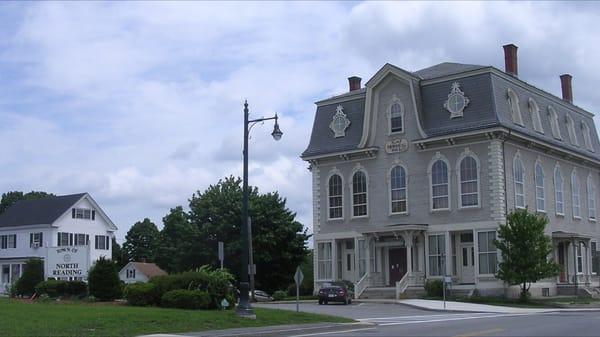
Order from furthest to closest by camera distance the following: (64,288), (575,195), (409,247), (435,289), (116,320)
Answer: (575,195) < (409,247) < (435,289) < (64,288) < (116,320)

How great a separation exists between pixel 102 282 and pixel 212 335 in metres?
11.8

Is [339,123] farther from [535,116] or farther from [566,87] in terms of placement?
[566,87]

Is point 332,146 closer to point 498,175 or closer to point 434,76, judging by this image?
point 434,76

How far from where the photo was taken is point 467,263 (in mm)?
47625

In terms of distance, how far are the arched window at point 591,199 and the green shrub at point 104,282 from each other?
36377mm

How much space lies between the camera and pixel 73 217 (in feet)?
246

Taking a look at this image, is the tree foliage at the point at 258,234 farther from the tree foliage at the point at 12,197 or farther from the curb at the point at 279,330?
the tree foliage at the point at 12,197

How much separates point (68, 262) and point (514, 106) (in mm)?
27689

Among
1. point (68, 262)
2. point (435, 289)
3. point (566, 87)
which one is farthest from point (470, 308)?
point (566, 87)

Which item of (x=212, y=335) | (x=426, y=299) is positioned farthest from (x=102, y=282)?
(x=426, y=299)

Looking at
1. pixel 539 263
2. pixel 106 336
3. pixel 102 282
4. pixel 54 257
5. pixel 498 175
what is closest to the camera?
pixel 106 336

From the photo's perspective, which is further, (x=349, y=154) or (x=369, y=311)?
(x=349, y=154)

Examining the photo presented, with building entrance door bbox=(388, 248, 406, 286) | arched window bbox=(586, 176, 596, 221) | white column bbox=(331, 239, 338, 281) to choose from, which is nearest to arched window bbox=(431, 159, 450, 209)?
building entrance door bbox=(388, 248, 406, 286)

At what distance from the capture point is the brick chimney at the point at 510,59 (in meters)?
53.1
